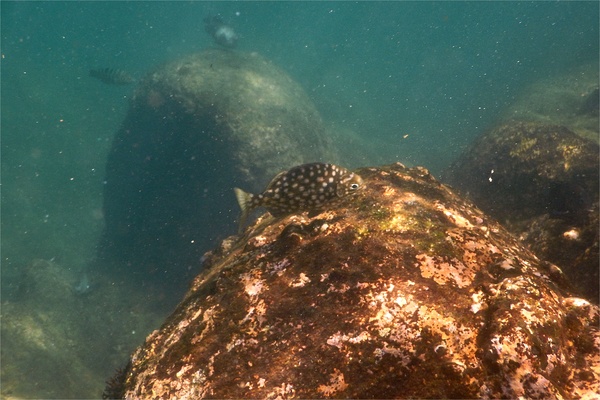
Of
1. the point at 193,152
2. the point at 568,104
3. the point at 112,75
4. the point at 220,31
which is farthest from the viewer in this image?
the point at 220,31

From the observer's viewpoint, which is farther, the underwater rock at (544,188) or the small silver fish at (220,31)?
the small silver fish at (220,31)

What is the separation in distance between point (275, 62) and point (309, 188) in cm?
2877

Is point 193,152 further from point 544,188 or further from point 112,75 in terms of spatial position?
point 544,188

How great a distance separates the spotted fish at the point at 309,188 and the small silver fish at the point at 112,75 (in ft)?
48.3

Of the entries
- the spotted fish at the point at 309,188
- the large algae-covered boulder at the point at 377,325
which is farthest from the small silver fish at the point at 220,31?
the large algae-covered boulder at the point at 377,325

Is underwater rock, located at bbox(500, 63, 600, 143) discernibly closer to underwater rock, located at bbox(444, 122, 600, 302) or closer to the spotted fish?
underwater rock, located at bbox(444, 122, 600, 302)

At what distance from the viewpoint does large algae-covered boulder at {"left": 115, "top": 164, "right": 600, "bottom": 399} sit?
73.5 inches

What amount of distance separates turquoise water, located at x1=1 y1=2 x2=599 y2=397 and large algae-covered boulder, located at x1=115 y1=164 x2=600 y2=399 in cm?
958

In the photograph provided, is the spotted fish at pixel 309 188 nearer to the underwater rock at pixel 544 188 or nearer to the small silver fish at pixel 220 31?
the underwater rock at pixel 544 188

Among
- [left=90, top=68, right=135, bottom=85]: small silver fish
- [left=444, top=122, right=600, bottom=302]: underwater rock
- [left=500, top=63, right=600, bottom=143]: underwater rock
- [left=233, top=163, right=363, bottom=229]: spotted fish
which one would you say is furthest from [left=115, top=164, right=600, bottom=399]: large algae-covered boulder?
[left=90, top=68, right=135, bottom=85]: small silver fish

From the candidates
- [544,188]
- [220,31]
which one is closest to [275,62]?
[220,31]

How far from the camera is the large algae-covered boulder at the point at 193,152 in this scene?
45.4 ft

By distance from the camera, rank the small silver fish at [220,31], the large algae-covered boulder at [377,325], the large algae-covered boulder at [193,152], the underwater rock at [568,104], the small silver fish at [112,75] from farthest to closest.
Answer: the small silver fish at [220,31]
the small silver fish at [112,75]
the large algae-covered boulder at [193,152]
the underwater rock at [568,104]
the large algae-covered boulder at [377,325]

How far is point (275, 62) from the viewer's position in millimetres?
29922
